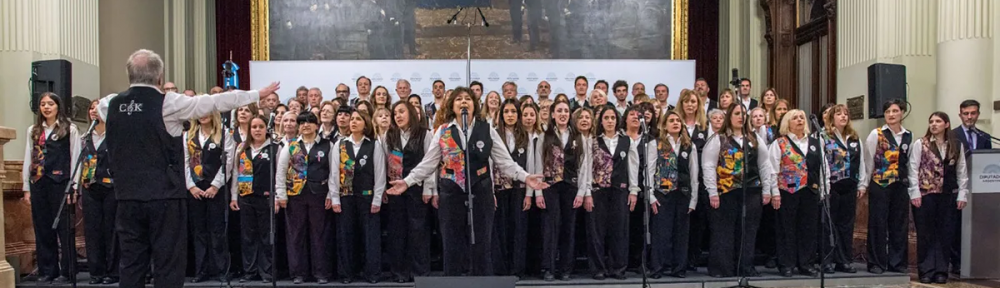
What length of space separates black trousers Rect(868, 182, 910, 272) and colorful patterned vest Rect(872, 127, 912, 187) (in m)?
0.06

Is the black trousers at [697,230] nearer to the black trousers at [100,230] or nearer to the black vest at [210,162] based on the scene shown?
the black vest at [210,162]

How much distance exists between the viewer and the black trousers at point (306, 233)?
6953 millimetres

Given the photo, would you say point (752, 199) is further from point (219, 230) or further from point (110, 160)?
point (110, 160)

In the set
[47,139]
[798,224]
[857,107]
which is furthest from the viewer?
[857,107]

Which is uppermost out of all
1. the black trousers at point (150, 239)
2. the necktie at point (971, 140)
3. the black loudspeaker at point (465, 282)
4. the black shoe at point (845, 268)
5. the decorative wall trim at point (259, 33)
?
the decorative wall trim at point (259, 33)

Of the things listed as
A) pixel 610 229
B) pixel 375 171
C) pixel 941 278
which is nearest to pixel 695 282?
pixel 610 229

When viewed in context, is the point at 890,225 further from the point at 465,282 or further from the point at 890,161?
the point at 465,282

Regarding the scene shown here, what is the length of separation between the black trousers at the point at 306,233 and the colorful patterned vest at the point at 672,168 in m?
2.74

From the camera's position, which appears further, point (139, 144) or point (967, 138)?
point (967, 138)

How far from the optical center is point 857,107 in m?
9.82

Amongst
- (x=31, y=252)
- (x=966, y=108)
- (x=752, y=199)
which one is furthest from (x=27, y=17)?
(x=966, y=108)

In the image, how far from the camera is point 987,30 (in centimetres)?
866

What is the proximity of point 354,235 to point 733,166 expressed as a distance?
3.14m

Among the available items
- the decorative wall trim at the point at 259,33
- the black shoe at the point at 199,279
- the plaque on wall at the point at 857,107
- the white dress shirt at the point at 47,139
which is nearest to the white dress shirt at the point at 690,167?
the plaque on wall at the point at 857,107
